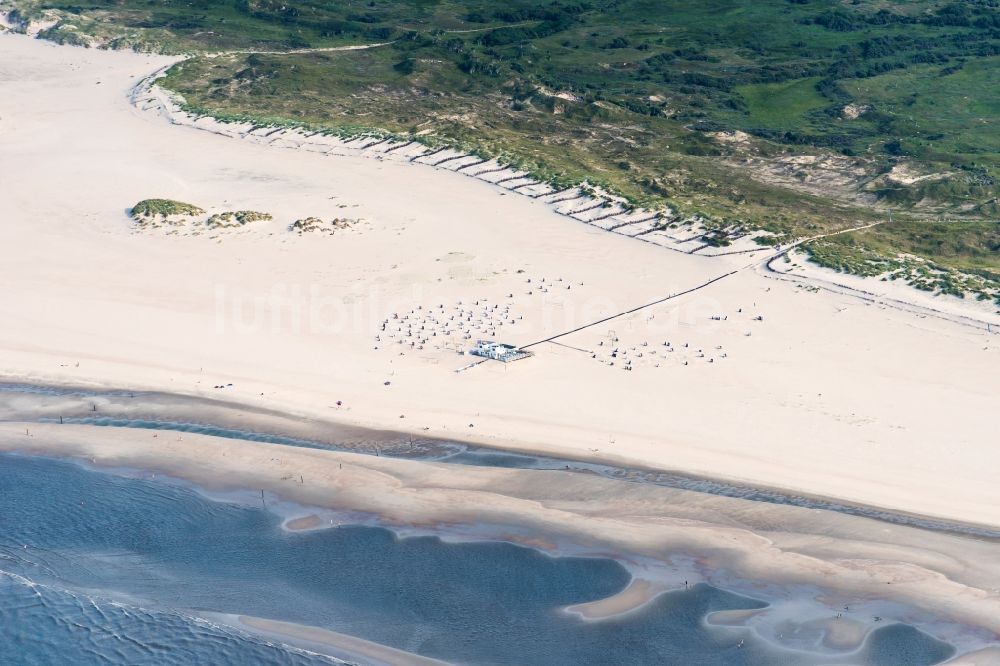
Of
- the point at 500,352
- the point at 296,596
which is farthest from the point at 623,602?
the point at 500,352

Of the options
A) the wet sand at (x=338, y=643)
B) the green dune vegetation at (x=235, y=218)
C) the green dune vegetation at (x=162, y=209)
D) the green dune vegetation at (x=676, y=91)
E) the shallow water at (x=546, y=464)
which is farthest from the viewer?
the green dune vegetation at (x=676, y=91)

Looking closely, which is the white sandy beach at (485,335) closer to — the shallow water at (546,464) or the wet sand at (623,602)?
the shallow water at (546,464)

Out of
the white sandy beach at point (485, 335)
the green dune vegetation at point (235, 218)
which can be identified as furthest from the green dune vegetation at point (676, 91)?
the green dune vegetation at point (235, 218)

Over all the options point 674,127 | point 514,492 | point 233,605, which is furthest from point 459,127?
point 233,605

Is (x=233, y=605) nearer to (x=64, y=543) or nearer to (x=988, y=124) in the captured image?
(x=64, y=543)

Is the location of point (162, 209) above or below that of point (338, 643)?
above

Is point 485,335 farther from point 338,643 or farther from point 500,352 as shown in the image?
Answer: point 338,643

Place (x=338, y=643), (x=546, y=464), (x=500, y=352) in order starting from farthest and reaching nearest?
1. (x=500, y=352)
2. (x=546, y=464)
3. (x=338, y=643)
